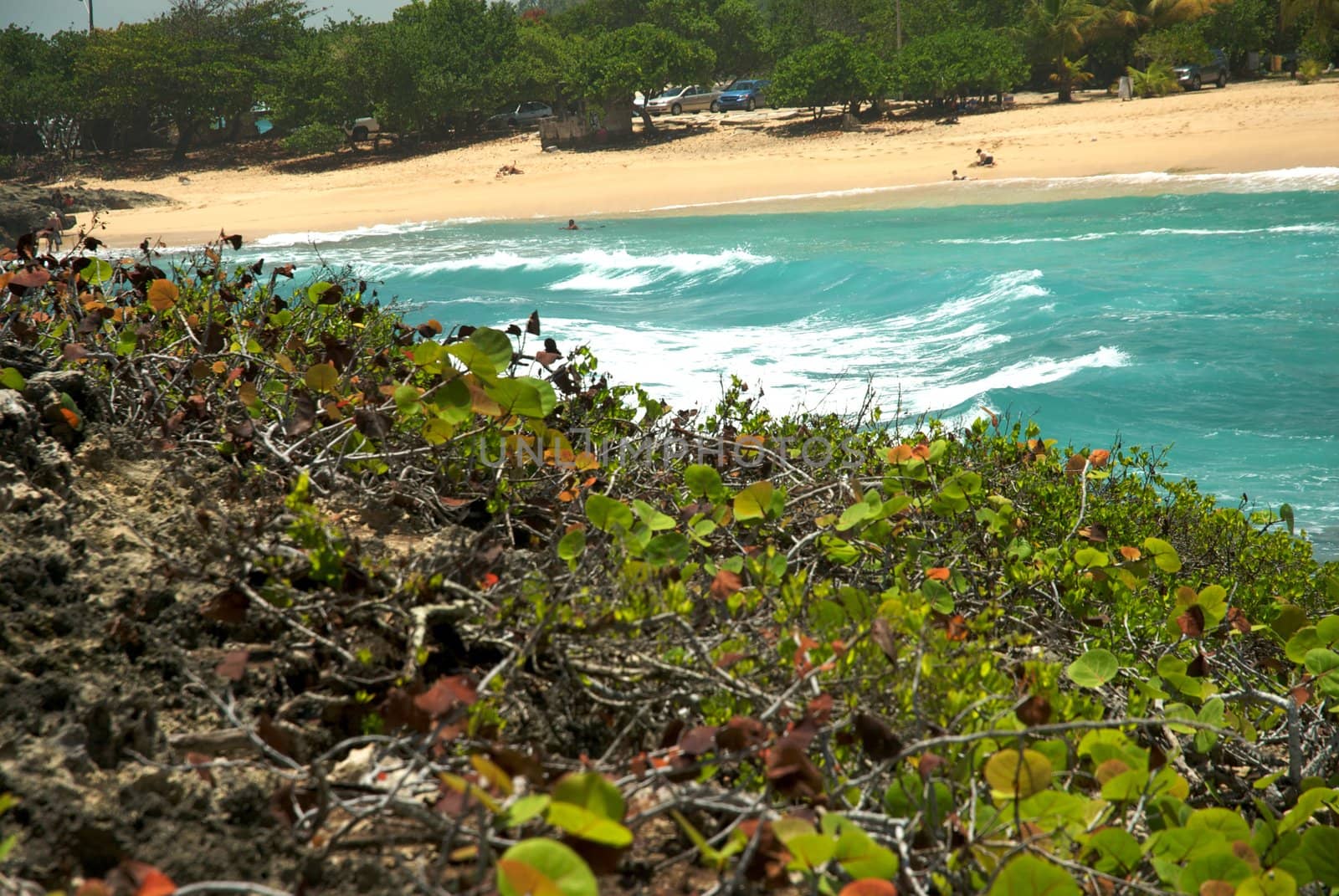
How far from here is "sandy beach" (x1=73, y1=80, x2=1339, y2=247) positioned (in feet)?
97.7

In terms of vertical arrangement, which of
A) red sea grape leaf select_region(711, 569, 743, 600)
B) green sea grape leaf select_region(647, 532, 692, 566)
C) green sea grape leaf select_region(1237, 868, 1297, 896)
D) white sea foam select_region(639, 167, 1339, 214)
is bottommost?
green sea grape leaf select_region(1237, 868, 1297, 896)

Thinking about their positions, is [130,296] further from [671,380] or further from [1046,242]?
[1046,242]

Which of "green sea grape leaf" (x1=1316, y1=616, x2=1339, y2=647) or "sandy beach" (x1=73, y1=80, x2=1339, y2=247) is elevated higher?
"sandy beach" (x1=73, y1=80, x2=1339, y2=247)

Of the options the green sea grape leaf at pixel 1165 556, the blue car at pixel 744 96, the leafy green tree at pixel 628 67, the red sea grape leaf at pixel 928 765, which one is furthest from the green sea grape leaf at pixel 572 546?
the blue car at pixel 744 96

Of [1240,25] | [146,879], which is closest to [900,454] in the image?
[146,879]

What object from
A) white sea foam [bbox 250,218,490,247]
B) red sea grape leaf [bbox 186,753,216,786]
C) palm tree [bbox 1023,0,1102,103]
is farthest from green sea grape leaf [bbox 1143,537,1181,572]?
palm tree [bbox 1023,0,1102,103]

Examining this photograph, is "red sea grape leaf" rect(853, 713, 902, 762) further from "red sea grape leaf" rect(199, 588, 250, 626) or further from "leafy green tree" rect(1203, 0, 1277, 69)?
"leafy green tree" rect(1203, 0, 1277, 69)

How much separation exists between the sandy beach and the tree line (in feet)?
6.77

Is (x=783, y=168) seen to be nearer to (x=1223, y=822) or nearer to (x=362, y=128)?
(x=362, y=128)

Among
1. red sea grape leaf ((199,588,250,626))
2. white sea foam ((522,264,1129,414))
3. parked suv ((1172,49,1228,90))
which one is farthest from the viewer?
parked suv ((1172,49,1228,90))

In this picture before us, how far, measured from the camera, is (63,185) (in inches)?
1501

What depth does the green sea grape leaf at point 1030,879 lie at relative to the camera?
130 cm

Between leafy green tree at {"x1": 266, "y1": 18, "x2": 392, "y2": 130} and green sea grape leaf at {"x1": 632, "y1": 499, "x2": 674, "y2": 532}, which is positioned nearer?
green sea grape leaf at {"x1": 632, "y1": 499, "x2": 674, "y2": 532}

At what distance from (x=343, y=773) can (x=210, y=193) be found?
137 feet
